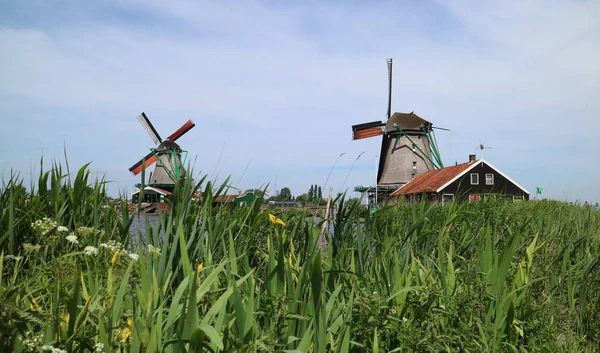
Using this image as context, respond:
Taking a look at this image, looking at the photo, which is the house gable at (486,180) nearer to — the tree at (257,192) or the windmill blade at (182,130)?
the windmill blade at (182,130)

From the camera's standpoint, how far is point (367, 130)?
38719mm

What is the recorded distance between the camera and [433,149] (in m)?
38.0

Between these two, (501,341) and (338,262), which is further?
(338,262)

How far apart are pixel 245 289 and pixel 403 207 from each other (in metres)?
5.36

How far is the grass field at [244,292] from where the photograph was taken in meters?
1.79

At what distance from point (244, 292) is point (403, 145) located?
35.4 m

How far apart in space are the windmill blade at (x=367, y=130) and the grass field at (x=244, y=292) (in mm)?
33486

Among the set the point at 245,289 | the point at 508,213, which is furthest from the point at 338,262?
the point at 508,213

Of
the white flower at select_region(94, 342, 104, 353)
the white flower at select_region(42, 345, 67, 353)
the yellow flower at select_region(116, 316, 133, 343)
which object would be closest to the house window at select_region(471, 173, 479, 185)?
the yellow flower at select_region(116, 316, 133, 343)

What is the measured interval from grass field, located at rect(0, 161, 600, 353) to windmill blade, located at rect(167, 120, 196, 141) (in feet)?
120

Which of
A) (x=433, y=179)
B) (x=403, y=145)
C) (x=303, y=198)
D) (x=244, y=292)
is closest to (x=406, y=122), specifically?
(x=403, y=145)

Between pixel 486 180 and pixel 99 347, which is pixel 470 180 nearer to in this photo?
pixel 486 180

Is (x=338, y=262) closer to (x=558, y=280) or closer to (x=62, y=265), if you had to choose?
(x=62, y=265)

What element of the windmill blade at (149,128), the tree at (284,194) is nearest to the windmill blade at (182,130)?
the windmill blade at (149,128)
